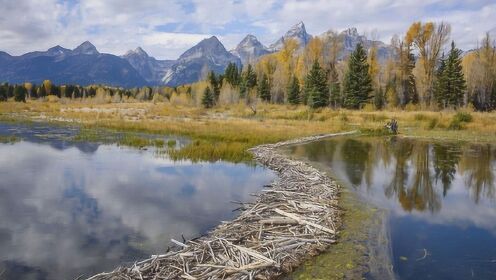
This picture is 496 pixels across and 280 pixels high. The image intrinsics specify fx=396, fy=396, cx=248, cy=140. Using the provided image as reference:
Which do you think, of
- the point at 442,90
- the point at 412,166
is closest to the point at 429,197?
the point at 412,166

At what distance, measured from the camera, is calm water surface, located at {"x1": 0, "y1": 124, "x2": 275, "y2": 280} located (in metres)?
8.55

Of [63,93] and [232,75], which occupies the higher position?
[232,75]

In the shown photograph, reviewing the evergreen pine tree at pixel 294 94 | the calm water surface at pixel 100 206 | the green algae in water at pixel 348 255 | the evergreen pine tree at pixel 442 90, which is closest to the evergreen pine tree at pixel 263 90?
the evergreen pine tree at pixel 294 94

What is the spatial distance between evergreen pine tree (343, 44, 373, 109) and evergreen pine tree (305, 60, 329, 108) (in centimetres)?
369

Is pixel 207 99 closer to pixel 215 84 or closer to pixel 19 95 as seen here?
pixel 215 84

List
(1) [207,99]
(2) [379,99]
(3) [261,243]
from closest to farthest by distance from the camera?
(3) [261,243], (2) [379,99], (1) [207,99]

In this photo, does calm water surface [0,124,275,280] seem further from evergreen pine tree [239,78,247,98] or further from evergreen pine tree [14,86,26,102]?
evergreen pine tree [14,86,26,102]

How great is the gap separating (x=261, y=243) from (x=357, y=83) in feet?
197

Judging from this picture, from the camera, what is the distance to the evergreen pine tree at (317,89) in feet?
212

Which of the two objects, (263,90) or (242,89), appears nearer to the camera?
(263,90)

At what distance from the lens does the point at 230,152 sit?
76.6 ft

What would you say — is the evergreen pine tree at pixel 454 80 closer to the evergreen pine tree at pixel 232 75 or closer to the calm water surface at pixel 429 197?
the calm water surface at pixel 429 197

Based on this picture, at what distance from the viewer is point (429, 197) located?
13.7 m

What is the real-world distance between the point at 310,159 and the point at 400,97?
58.3 meters
